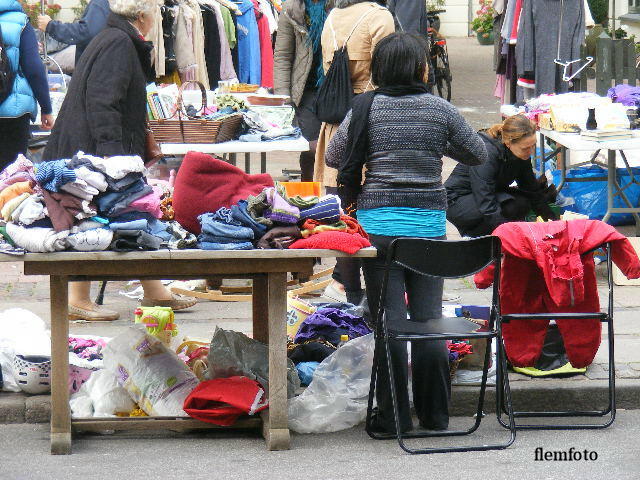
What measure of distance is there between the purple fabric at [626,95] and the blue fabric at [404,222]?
4769 millimetres

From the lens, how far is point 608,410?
5.81 metres

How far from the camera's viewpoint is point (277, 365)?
5.32 metres

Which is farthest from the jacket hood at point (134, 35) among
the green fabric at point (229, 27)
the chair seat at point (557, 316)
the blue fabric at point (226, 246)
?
the green fabric at point (229, 27)

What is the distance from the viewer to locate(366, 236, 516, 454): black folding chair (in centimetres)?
521

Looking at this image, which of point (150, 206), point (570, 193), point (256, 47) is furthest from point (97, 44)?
point (256, 47)

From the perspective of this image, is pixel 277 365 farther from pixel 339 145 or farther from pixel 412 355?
pixel 339 145

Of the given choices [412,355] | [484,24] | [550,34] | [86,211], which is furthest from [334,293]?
[484,24]

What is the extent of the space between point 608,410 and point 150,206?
2.36 meters

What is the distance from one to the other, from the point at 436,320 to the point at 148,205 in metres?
1.40

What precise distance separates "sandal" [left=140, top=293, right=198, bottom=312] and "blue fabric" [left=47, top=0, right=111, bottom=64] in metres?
3.03

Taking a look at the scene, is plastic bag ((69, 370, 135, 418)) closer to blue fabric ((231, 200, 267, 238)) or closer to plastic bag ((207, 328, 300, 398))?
plastic bag ((207, 328, 300, 398))

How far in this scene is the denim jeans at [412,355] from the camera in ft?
18.1

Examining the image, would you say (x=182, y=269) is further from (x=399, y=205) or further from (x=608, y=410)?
(x=608, y=410)

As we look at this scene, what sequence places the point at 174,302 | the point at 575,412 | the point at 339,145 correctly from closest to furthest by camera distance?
the point at 339,145 < the point at 575,412 < the point at 174,302
